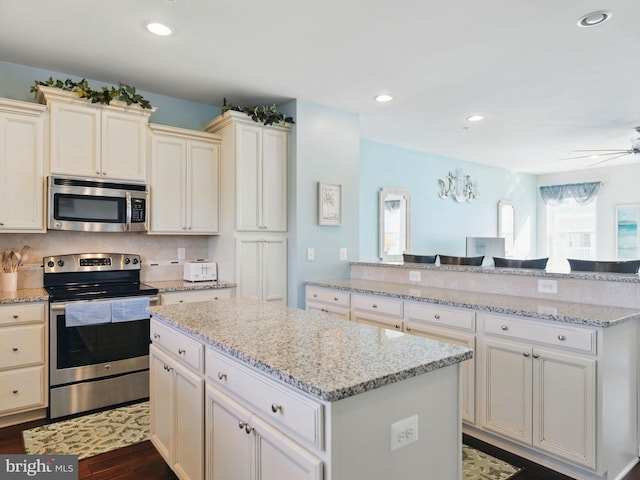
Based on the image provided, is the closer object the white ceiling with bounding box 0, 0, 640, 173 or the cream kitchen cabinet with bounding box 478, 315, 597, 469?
the cream kitchen cabinet with bounding box 478, 315, 597, 469

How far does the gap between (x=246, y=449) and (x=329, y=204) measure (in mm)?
2919

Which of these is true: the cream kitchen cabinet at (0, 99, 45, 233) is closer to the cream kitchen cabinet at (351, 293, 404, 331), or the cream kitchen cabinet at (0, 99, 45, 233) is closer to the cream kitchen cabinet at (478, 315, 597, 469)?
the cream kitchen cabinet at (351, 293, 404, 331)

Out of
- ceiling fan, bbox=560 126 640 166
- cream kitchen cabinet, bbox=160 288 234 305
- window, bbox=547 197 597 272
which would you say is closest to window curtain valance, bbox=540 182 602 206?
window, bbox=547 197 597 272

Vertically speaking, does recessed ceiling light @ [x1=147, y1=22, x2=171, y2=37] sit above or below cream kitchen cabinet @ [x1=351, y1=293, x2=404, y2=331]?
above

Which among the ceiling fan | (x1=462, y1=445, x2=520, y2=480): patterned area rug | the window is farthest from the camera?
the window

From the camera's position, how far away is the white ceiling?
239 centimetres

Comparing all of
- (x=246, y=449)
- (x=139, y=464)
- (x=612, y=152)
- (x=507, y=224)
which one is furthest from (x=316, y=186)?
(x=507, y=224)

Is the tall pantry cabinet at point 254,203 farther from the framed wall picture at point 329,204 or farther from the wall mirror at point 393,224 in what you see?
the wall mirror at point 393,224

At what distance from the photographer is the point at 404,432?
4.20 ft

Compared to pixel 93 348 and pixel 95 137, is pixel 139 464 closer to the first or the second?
pixel 93 348

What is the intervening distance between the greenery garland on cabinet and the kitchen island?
7.04 ft

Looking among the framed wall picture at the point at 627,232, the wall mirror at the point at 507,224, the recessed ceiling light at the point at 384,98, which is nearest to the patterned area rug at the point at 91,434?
the recessed ceiling light at the point at 384,98

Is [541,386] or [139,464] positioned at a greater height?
[541,386]

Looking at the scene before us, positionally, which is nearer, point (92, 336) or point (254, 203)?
point (92, 336)
